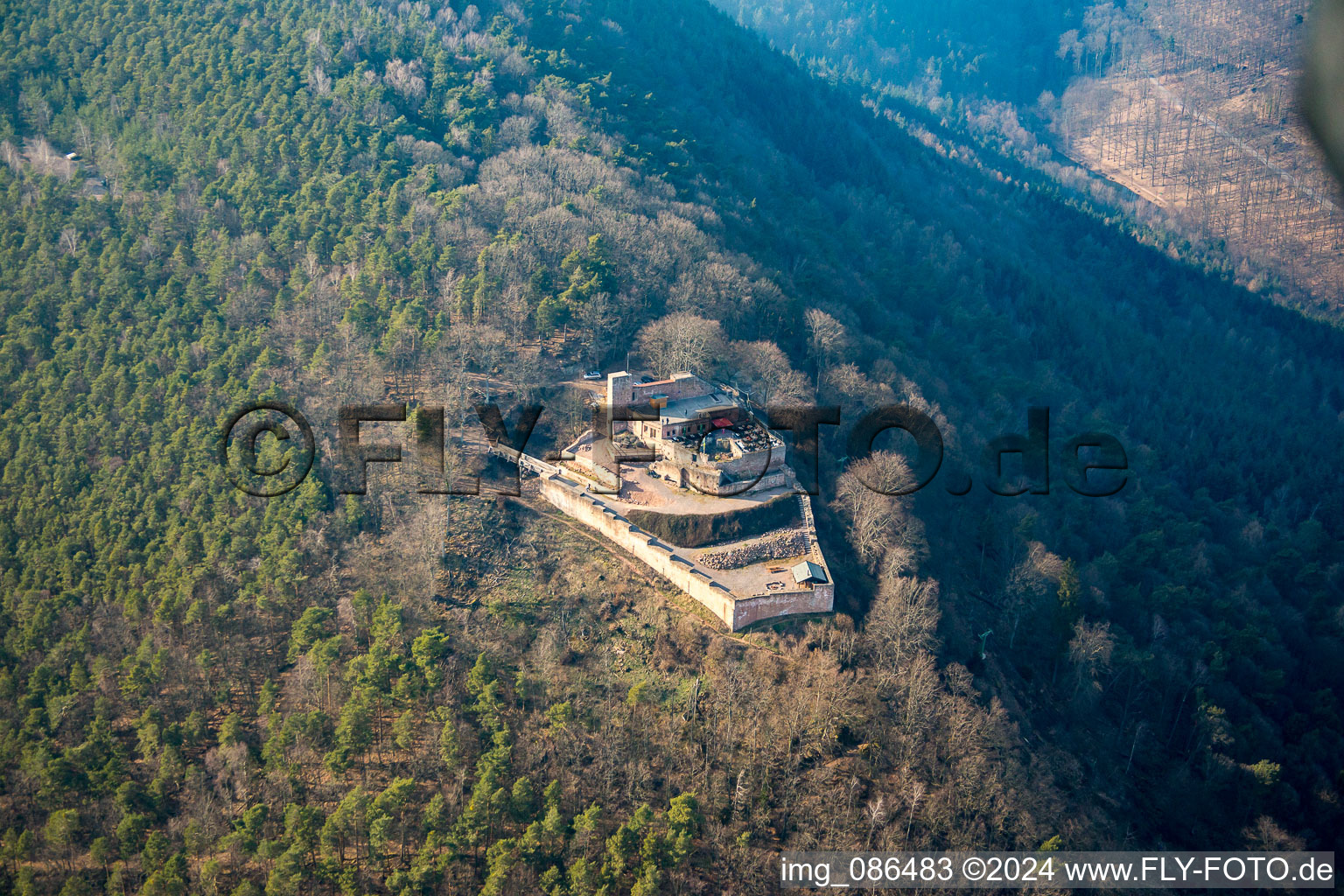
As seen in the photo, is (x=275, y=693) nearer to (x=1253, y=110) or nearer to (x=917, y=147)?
(x=917, y=147)

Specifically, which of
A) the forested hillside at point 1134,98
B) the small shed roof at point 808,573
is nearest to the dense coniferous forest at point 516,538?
the small shed roof at point 808,573

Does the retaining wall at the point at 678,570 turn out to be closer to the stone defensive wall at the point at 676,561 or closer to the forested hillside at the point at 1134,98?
→ the stone defensive wall at the point at 676,561

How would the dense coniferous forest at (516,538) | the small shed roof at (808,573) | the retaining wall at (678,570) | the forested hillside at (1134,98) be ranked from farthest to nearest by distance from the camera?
the forested hillside at (1134,98), the small shed roof at (808,573), the retaining wall at (678,570), the dense coniferous forest at (516,538)

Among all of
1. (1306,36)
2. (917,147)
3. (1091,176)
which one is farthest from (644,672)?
(1091,176)

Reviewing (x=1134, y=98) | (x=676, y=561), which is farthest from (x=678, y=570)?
(x=1134, y=98)

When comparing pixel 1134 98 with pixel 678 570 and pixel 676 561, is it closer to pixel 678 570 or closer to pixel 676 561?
pixel 676 561

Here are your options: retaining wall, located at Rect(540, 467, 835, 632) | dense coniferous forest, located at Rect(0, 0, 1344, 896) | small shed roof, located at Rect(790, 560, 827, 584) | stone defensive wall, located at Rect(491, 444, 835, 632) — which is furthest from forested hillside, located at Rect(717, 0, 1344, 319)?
retaining wall, located at Rect(540, 467, 835, 632)
